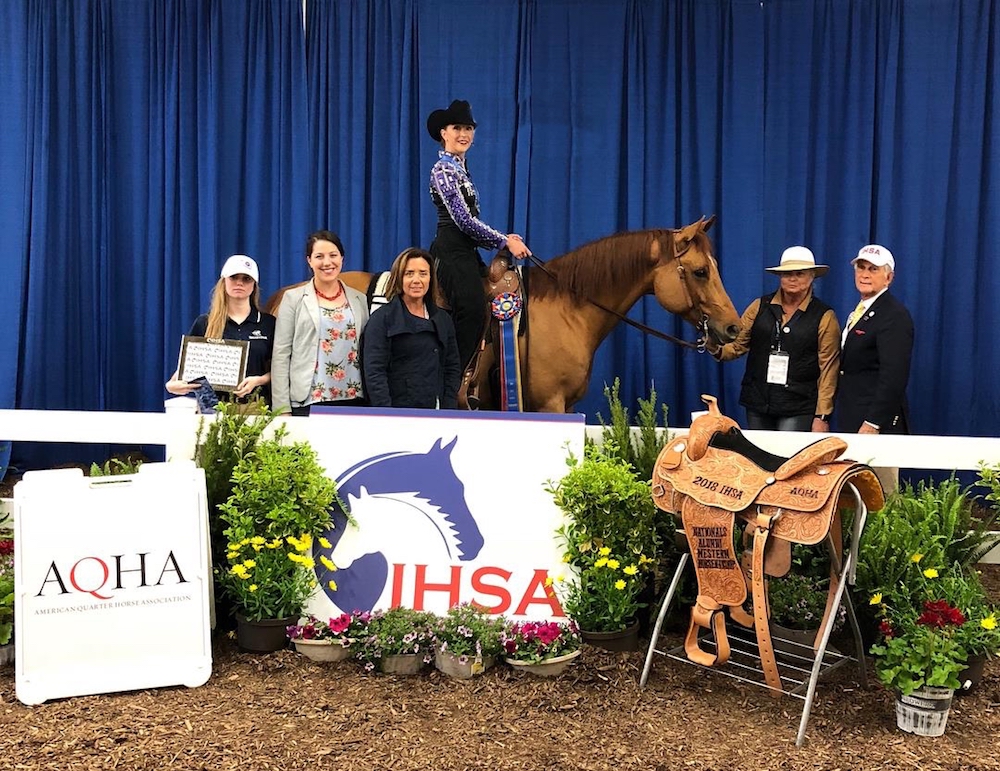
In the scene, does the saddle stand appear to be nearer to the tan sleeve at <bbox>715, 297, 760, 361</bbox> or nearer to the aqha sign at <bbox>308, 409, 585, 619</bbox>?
the aqha sign at <bbox>308, 409, 585, 619</bbox>

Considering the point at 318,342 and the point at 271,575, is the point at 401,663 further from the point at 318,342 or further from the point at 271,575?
the point at 318,342

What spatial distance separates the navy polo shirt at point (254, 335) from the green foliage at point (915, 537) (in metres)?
2.37

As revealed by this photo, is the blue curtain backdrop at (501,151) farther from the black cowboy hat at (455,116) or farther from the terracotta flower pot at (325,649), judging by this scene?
the terracotta flower pot at (325,649)

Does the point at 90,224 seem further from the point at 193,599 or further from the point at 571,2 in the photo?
the point at 193,599

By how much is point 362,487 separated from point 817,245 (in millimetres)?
3793

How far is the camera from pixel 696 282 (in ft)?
13.4

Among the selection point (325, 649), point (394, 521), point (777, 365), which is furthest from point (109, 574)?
point (777, 365)

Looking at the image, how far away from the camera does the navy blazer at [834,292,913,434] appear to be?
351cm

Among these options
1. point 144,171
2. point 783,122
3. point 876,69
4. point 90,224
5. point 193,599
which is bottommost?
point 193,599

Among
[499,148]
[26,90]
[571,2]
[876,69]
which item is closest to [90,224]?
[26,90]

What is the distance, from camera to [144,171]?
18.1 feet

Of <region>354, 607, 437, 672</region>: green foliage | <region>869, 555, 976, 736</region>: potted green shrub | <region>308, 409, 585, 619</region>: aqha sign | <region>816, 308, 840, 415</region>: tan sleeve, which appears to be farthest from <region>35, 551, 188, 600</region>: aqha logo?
<region>816, 308, 840, 415</region>: tan sleeve

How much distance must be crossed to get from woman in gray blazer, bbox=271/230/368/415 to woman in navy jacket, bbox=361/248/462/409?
0.14m

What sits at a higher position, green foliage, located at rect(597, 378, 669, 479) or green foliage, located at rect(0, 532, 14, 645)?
green foliage, located at rect(597, 378, 669, 479)
